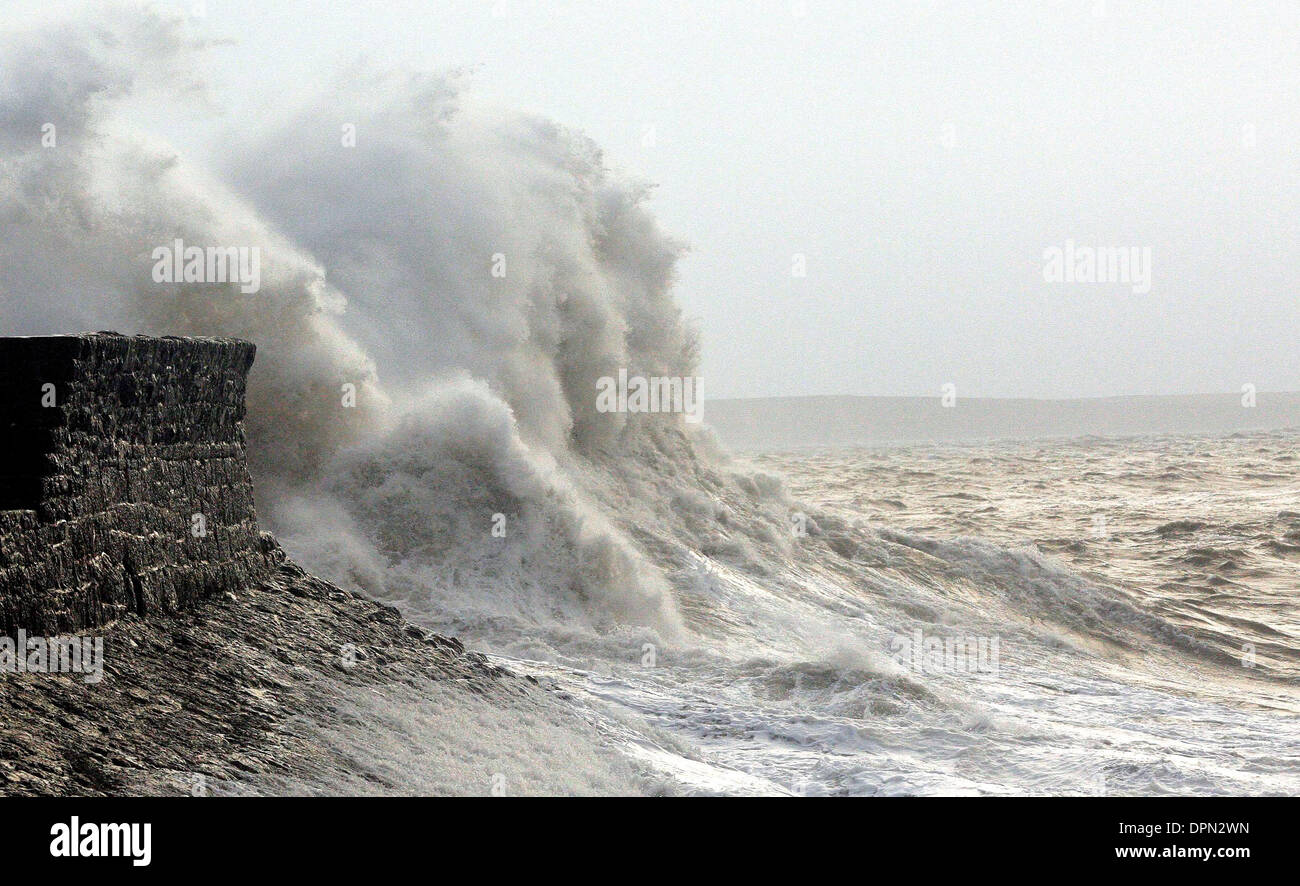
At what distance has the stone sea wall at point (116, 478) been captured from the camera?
5281mm

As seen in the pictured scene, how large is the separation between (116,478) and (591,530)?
19.7 ft

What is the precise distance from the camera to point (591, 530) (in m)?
11.5

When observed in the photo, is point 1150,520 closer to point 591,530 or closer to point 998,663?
point 998,663

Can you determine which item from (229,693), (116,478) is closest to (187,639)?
(229,693)

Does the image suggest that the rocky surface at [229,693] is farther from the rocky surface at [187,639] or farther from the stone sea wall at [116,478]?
the stone sea wall at [116,478]

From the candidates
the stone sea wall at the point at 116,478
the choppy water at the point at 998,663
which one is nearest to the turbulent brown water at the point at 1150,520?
the choppy water at the point at 998,663

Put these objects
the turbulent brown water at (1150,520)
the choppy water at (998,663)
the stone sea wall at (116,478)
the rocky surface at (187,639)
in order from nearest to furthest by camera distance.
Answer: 1. the rocky surface at (187,639)
2. the stone sea wall at (116,478)
3. the choppy water at (998,663)
4. the turbulent brown water at (1150,520)

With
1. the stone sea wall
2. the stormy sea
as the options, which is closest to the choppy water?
the stormy sea

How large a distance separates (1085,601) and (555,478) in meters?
6.37

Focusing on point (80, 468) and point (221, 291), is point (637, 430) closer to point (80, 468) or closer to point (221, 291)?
point (221, 291)

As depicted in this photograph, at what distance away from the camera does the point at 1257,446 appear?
4788 cm

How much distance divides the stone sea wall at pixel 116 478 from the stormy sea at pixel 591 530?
116 cm
